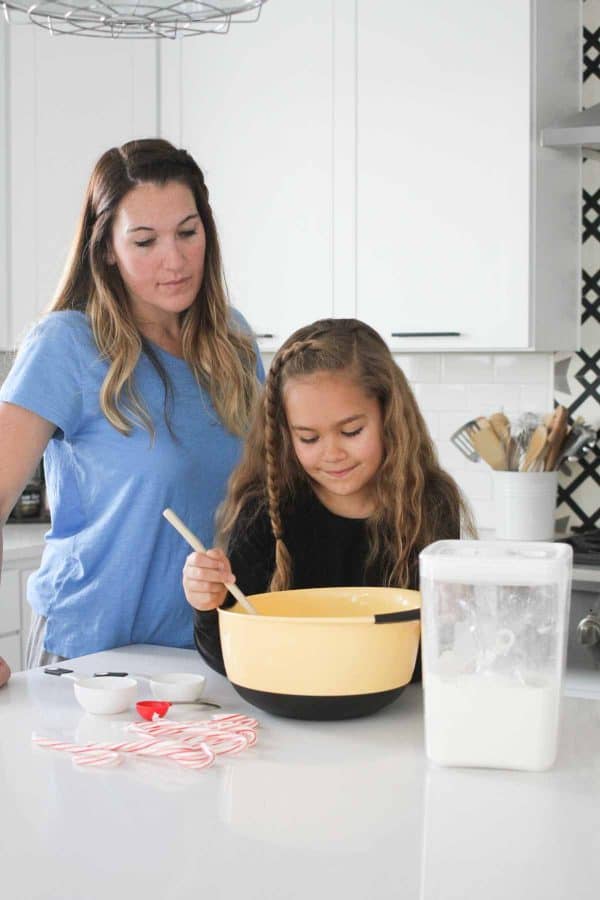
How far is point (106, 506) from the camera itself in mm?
1983

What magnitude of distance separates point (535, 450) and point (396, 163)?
0.79m

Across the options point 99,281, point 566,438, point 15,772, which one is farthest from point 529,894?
point 566,438

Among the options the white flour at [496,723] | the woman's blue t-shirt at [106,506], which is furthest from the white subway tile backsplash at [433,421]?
the white flour at [496,723]

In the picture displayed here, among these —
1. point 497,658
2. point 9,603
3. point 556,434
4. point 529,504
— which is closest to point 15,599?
point 9,603

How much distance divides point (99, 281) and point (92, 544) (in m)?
0.42

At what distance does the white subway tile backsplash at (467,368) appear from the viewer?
10.9 feet

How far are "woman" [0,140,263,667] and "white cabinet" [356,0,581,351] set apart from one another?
1115mm

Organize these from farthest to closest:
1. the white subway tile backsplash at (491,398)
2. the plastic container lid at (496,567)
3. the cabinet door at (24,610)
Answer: the white subway tile backsplash at (491,398) < the cabinet door at (24,610) < the plastic container lid at (496,567)

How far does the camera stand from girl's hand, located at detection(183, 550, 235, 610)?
1565 millimetres

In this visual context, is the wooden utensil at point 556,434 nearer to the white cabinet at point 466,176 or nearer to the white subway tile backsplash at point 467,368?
the white cabinet at point 466,176

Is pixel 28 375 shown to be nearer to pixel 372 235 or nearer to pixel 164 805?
pixel 164 805

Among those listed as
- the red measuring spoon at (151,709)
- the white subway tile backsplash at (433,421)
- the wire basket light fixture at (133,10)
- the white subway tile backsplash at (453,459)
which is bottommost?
the red measuring spoon at (151,709)

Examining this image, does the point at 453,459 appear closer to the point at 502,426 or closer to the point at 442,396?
the point at 442,396

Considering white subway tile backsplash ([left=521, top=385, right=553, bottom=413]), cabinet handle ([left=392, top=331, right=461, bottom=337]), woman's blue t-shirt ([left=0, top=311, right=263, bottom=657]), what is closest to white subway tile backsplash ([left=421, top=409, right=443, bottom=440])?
white subway tile backsplash ([left=521, top=385, right=553, bottom=413])
